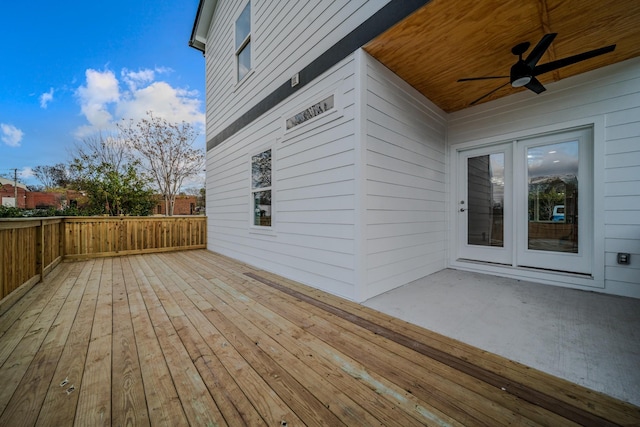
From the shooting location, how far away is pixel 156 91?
12.4m

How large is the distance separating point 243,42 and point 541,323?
6305mm

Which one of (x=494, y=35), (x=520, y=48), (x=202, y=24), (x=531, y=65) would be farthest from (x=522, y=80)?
(x=202, y=24)

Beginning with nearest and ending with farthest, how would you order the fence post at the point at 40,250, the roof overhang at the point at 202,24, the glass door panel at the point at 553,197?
the glass door panel at the point at 553,197
the fence post at the point at 40,250
the roof overhang at the point at 202,24

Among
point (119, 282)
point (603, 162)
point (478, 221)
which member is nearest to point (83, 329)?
point (119, 282)

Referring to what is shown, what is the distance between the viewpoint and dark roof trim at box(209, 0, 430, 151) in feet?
7.25

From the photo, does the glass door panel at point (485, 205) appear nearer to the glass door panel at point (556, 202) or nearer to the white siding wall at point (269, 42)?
the glass door panel at point (556, 202)

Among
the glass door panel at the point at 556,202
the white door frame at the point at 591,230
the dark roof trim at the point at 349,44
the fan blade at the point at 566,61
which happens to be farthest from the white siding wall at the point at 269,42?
the glass door panel at the point at 556,202

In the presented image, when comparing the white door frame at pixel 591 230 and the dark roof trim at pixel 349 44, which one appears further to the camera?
the white door frame at pixel 591 230

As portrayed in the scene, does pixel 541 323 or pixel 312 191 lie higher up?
pixel 312 191

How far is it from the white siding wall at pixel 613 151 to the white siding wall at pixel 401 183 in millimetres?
1598

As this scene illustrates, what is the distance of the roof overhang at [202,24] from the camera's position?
20.8ft

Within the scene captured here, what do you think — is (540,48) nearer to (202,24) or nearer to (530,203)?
(530,203)

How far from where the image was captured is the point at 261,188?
167 inches

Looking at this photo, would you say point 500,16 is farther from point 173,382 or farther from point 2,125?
point 2,125
